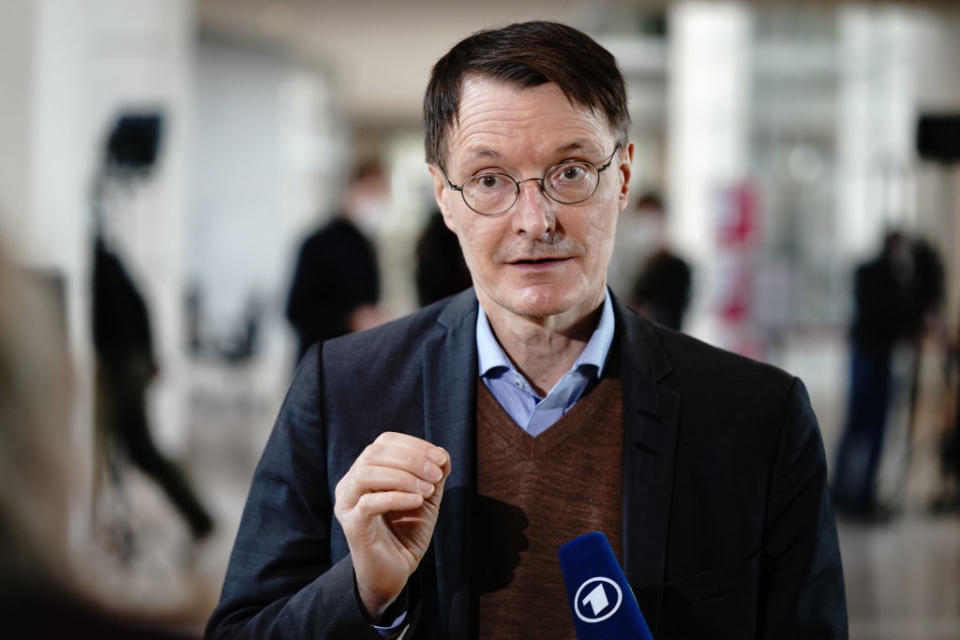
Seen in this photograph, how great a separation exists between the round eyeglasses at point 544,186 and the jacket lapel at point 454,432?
0.18 m

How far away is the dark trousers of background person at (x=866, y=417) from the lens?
5766mm

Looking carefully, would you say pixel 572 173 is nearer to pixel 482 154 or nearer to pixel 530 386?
pixel 482 154

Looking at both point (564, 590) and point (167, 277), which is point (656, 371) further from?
point (167, 277)

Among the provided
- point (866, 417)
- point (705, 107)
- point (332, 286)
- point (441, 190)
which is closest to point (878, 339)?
point (866, 417)

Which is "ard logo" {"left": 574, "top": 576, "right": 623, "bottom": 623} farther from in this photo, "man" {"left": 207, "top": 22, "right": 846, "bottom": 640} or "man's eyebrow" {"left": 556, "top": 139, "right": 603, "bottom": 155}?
"man's eyebrow" {"left": 556, "top": 139, "right": 603, "bottom": 155}

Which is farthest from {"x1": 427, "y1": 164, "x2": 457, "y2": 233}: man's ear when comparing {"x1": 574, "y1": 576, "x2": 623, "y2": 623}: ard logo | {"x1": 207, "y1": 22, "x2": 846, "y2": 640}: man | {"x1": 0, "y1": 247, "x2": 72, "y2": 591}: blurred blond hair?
{"x1": 0, "y1": 247, "x2": 72, "y2": 591}: blurred blond hair

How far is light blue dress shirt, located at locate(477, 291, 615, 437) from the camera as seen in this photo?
3.95 feet

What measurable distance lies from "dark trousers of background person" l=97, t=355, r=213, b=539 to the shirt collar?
11.2ft

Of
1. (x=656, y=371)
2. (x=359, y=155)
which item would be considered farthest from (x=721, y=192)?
(x=359, y=155)

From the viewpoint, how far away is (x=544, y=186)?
1.12 meters

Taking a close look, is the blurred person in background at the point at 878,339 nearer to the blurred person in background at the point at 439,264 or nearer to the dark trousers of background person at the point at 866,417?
the dark trousers of background person at the point at 866,417

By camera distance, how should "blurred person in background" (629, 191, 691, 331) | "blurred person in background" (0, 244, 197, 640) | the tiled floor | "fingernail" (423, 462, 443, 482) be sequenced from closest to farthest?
"blurred person in background" (0, 244, 197, 640)
"fingernail" (423, 462, 443, 482)
the tiled floor
"blurred person in background" (629, 191, 691, 331)

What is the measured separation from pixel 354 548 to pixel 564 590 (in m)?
0.26

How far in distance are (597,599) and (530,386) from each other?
314mm
